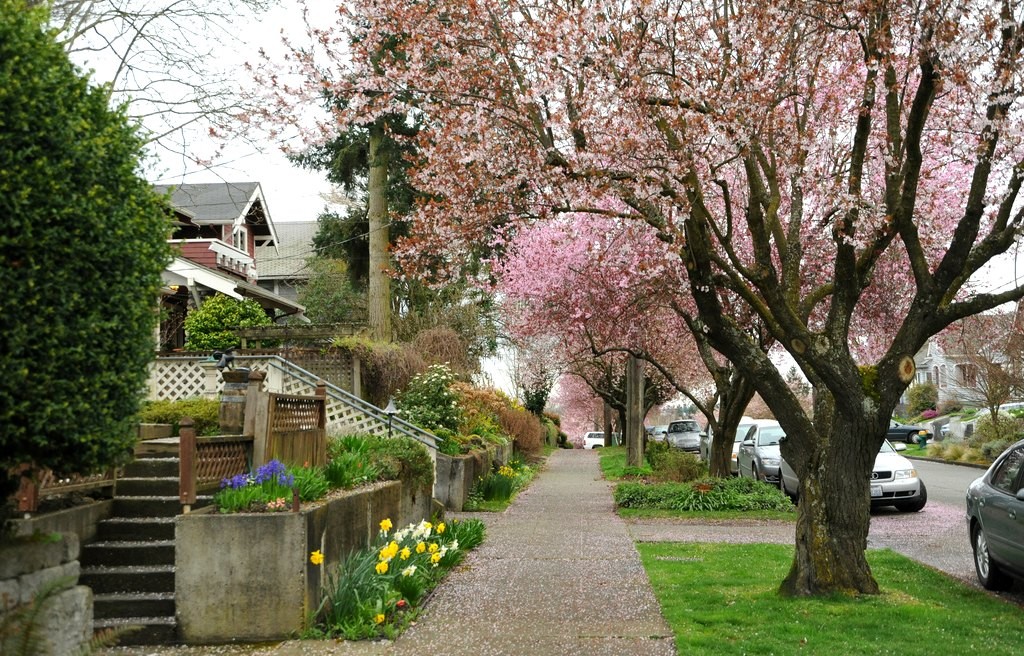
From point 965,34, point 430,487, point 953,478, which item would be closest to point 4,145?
point 965,34

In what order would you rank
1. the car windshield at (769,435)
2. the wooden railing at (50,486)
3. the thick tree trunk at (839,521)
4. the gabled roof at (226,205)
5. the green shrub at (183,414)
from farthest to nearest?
the gabled roof at (226,205) < the car windshield at (769,435) < the green shrub at (183,414) < the thick tree trunk at (839,521) < the wooden railing at (50,486)

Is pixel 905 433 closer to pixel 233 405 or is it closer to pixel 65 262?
pixel 233 405

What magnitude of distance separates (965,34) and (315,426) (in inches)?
300

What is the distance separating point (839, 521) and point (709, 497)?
8.38 metres

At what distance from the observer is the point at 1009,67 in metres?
7.92

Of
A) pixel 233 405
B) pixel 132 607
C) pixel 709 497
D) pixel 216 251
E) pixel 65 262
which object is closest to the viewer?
pixel 65 262

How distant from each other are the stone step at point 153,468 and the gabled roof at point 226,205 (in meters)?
20.9

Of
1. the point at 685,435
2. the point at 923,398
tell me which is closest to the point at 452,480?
the point at 685,435

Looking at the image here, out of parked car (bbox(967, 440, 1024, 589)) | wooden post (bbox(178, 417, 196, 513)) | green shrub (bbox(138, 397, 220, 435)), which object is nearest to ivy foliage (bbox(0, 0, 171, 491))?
wooden post (bbox(178, 417, 196, 513))

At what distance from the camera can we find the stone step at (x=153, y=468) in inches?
388

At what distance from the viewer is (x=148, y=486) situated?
31.3 feet

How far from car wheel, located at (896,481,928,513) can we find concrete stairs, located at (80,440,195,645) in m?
12.3

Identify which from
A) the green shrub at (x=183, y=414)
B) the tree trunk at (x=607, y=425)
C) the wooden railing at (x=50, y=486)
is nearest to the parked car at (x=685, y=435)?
the tree trunk at (x=607, y=425)

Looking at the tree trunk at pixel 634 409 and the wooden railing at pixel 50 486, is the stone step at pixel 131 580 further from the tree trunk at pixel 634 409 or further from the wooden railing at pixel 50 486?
the tree trunk at pixel 634 409
